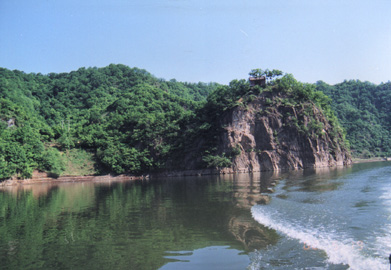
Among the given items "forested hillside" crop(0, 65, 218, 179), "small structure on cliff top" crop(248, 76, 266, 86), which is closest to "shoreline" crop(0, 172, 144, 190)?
"forested hillside" crop(0, 65, 218, 179)

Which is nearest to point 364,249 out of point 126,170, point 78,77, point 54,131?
point 126,170

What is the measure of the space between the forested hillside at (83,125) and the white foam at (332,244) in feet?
153

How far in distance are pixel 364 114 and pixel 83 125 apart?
8535cm

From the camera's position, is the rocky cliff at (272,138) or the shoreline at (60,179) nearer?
the shoreline at (60,179)

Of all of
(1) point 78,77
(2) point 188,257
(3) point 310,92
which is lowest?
(2) point 188,257

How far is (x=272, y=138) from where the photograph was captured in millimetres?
62969

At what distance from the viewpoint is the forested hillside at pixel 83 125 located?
54094mm

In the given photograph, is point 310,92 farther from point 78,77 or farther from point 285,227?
point 78,77

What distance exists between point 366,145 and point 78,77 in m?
93.8

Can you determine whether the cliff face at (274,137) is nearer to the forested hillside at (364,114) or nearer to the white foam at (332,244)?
the forested hillside at (364,114)

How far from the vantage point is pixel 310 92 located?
67750mm

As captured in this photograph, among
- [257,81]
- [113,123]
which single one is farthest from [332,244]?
[113,123]

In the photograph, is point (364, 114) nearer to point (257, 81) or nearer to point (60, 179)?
point (257, 81)

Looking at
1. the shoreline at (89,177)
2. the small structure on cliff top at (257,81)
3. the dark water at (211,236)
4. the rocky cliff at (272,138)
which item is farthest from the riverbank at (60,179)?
the dark water at (211,236)
